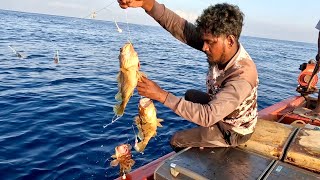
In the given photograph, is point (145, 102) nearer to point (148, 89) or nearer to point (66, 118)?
point (148, 89)

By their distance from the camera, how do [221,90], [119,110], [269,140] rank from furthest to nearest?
[269,140], [221,90], [119,110]

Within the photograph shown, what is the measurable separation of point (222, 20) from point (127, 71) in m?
1.65

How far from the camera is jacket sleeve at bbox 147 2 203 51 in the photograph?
217 inches

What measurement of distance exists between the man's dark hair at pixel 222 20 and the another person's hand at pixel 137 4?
1.07 m

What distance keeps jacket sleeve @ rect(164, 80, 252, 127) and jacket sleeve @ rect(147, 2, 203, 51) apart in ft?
6.16

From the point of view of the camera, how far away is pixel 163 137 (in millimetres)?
9062

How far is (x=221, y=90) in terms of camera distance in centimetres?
390

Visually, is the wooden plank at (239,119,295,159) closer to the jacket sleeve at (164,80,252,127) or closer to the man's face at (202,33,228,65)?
the jacket sleeve at (164,80,252,127)

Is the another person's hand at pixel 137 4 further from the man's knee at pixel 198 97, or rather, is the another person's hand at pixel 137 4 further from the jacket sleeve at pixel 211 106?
the man's knee at pixel 198 97

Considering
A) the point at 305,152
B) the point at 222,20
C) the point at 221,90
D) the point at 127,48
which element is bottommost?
the point at 305,152

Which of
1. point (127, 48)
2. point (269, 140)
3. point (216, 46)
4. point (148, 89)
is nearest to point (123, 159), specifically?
point (148, 89)

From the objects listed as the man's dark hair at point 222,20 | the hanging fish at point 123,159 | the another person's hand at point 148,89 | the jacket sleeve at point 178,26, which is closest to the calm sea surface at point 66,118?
the hanging fish at point 123,159

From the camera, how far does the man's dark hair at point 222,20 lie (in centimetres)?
406

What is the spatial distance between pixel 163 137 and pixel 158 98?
554cm
